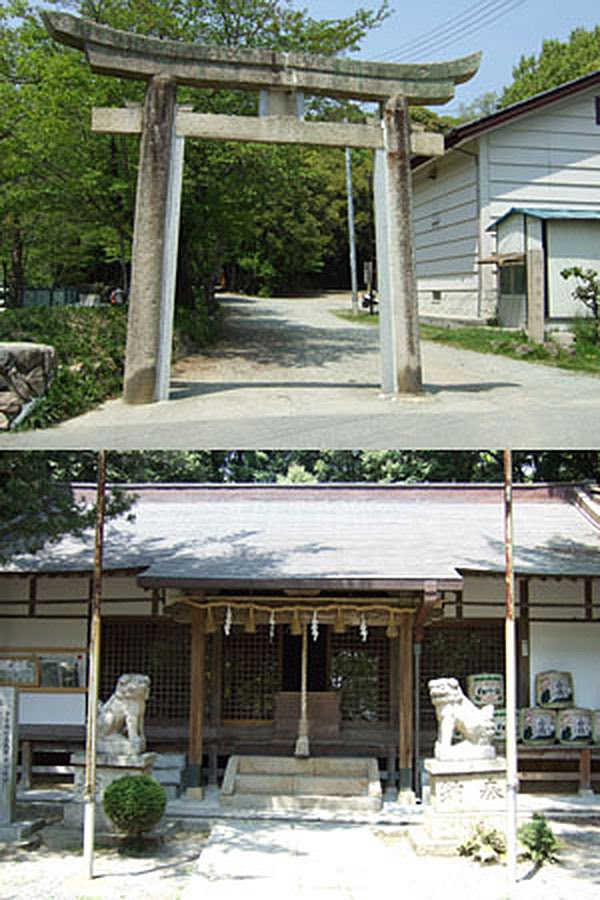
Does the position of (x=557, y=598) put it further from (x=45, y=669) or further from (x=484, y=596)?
(x=45, y=669)

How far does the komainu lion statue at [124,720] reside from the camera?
34.3ft

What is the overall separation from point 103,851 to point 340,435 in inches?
195

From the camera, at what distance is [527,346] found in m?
16.5

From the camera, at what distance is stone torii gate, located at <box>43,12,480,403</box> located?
1126 centimetres

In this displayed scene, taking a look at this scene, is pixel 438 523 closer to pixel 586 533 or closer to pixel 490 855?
pixel 586 533

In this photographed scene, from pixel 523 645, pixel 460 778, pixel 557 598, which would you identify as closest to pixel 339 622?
pixel 460 778

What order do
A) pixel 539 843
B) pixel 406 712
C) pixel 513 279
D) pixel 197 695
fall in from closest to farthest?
pixel 539 843 → pixel 406 712 → pixel 197 695 → pixel 513 279

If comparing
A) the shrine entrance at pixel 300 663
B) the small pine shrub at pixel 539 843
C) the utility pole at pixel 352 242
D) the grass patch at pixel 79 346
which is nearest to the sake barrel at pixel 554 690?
the shrine entrance at pixel 300 663

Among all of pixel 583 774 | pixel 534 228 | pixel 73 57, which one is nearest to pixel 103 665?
pixel 583 774

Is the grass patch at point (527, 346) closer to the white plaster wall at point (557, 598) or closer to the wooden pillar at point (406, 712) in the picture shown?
the white plaster wall at point (557, 598)

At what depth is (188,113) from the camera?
11523mm

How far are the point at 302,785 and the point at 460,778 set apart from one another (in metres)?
2.33

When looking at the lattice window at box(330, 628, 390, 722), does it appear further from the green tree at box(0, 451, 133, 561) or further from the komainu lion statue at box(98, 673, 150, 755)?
Result: the green tree at box(0, 451, 133, 561)

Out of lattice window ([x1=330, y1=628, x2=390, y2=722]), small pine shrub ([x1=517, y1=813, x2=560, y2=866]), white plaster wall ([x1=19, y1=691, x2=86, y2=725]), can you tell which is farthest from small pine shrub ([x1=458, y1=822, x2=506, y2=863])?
white plaster wall ([x1=19, y1=691, x2=86, y2=725])
